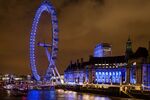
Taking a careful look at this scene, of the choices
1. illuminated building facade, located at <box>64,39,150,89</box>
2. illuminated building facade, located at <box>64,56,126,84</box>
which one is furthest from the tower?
illuminated building facade, located at <box>64,56,126,84</box>

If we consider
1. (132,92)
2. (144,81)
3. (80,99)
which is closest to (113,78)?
(144,81)

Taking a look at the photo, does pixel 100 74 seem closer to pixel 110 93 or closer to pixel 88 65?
pixel 88 65

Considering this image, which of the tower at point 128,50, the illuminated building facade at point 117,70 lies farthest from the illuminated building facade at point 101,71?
the tower at point 128,50

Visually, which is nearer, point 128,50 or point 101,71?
point 128,50

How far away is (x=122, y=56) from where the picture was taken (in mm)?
168875

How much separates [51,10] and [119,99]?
33.9 metres

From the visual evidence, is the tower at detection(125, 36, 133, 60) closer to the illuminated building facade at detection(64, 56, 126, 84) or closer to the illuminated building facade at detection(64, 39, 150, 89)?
the illuminated building facade at detection(64, 39, 150, 89)

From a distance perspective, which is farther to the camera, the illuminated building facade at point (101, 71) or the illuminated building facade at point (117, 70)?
the illuminated building facade at point (101, 71)

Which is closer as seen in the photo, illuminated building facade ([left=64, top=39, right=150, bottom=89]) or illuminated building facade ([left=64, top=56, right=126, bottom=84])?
illuminated building facade ([left=64, top=39, right=150, bottom=89])

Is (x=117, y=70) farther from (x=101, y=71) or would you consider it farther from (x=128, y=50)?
(x=101, y=71)

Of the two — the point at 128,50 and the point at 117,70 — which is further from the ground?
the point at 128,50

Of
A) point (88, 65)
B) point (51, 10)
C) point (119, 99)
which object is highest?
point (51, 10)

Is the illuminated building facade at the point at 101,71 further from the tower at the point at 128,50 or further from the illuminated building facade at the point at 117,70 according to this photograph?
the tower at the point at 128,50

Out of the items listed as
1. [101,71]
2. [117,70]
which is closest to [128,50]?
[117,70]
